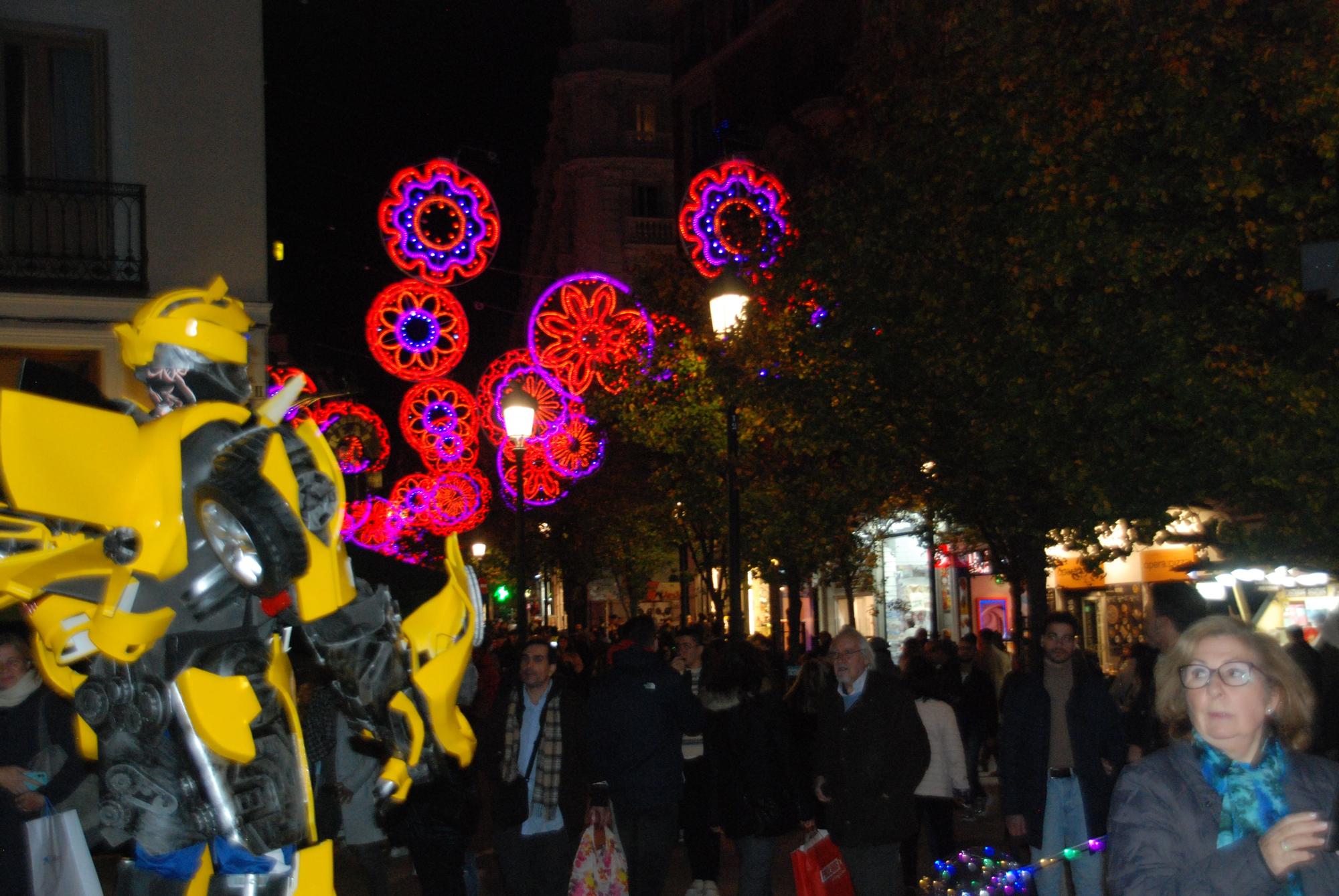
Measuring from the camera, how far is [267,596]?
171 inches

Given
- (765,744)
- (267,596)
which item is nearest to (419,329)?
(765,744)

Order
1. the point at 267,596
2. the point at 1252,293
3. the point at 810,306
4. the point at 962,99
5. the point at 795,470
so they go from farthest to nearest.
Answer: the point at 795,470 < the point at 810,306 < the point at 962,99 < the point at 1252,293 < the point at 267,596

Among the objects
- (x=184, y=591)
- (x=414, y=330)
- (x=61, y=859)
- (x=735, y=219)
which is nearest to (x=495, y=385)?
(x=414, y=330)

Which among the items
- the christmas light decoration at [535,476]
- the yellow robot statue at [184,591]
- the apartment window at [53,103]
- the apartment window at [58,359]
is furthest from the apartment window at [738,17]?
the yellow robot statue at [184,591]

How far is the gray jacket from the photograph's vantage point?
350 cm

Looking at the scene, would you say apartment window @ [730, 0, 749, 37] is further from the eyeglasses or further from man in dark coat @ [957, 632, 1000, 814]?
the eyeglasses

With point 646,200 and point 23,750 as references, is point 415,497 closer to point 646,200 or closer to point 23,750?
point 23,750

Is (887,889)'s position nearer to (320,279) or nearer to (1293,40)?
(1293,40)

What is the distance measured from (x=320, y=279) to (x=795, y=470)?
25.2m

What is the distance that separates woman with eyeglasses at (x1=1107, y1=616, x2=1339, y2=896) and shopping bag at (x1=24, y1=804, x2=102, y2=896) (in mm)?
3380

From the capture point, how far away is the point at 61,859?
205 inches

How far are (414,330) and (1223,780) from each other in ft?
55.8

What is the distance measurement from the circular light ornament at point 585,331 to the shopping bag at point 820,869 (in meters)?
13.3

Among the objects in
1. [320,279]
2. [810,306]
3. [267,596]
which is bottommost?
[267,596]
